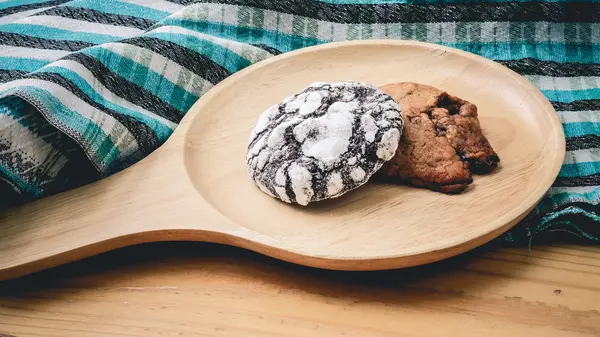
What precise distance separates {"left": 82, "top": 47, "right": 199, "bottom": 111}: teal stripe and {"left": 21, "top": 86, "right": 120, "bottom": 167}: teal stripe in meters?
0.20

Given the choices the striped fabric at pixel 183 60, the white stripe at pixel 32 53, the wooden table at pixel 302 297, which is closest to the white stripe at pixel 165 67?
the striped fabric at pixel 183 60

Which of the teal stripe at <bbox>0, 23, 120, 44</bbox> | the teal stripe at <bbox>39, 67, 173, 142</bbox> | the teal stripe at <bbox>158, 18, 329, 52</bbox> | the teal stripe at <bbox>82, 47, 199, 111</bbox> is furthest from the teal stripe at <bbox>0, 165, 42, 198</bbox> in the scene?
the teal stripe at <bbox>158, 18, 329, 52</bbox>

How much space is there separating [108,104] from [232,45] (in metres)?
→ 0.41

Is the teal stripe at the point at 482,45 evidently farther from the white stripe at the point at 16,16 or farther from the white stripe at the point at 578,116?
the white stripe at the point at 16,16

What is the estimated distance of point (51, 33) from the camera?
1.72 meters

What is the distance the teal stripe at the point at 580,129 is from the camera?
136cm

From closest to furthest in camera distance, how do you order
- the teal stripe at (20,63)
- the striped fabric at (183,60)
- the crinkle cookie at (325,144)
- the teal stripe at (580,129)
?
the crinkle cookie at (325,144) < the striped fabric at (183,60) < the teal stripe at (580,129) < the teal stripe at (20,63)

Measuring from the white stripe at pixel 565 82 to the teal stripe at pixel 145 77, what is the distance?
0.93 m

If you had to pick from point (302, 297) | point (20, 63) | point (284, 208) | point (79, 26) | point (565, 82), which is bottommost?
point (302, 297)

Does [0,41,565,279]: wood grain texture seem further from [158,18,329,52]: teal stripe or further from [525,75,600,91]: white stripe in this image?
[158,18,329,52]: teal stripe

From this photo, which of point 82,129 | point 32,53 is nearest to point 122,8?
point 32,53

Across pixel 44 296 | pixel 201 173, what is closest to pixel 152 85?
pixel 201 173

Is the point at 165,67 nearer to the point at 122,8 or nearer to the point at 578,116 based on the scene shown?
the point at 122,8

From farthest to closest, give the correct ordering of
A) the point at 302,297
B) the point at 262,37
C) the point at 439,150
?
the point at 262,37 → the point at 439,150 → the point at 302,297
